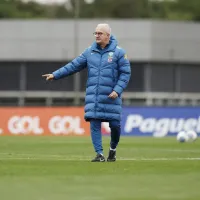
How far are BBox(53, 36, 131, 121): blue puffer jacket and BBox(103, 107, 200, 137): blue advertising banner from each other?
20.6 meters

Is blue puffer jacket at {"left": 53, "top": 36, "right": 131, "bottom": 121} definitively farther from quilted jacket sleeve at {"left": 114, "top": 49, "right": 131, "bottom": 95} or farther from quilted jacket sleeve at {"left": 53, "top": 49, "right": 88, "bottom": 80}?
quilted jacket sleeve at {"left": 53, "top": 49, "right": 88, "bottom": 80}

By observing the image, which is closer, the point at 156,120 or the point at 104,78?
the point at 104,78

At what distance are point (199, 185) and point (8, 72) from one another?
6049cm

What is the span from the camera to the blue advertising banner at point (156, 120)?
1431 inches

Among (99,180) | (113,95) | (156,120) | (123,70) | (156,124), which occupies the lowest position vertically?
(156,124)

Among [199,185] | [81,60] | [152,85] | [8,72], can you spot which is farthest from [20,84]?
[199,185]

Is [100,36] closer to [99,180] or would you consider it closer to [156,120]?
[99,180]

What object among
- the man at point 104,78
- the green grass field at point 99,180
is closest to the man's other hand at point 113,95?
the man at point 104,78

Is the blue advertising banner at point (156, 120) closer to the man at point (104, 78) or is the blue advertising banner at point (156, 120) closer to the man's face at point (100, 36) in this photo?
the man at point (104, 78)

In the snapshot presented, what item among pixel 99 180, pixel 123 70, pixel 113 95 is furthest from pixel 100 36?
pixel 99 180

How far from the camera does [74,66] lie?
52.9ft

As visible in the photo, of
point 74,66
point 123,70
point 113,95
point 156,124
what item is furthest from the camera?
point 156,124

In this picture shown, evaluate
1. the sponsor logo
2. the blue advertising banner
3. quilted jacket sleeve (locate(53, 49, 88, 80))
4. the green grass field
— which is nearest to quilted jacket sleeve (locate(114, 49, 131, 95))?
quilted jacket sleeve (locate(53, 49, 88, 80))

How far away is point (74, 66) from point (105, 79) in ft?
2.46
